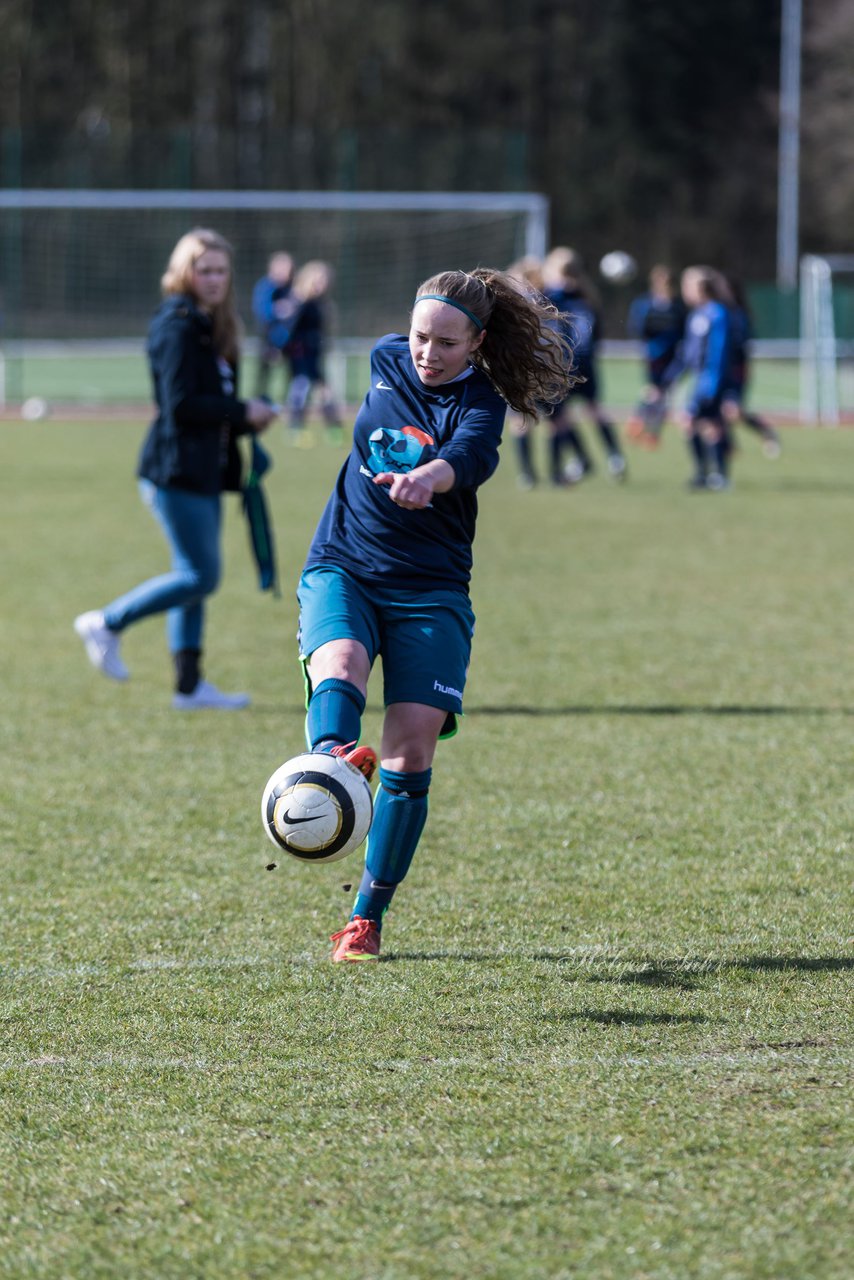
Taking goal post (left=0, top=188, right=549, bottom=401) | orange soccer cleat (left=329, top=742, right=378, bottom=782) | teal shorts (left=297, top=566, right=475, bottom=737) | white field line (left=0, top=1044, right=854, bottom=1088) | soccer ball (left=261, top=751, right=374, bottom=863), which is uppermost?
goal post (left=0, top=188, right=549, bottom=401)

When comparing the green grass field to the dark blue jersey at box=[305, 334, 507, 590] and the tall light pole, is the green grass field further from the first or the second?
the tall light pole

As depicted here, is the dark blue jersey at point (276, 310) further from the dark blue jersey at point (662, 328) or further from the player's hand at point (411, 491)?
the player's hand at point (411, 491)

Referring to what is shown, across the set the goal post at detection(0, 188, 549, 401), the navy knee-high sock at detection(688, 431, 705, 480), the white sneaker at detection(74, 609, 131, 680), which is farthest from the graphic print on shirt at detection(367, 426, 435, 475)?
the goal post at detection(0, 188, 549, 401)

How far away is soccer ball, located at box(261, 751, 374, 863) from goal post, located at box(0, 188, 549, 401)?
2423cm

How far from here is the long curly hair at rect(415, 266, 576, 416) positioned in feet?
14.9

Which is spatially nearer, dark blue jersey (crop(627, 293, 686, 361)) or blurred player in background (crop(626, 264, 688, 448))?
blurred player in background (crop(626, 264, 688, 448))

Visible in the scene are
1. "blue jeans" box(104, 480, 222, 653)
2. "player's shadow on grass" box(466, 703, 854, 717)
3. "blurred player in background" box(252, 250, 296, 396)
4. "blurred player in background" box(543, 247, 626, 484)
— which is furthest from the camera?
"blurred player in background" box(252, 250, 296, 396)

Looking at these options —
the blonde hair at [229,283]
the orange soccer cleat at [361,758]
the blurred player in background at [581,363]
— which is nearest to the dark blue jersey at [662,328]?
the blurred player in background at [581,363]

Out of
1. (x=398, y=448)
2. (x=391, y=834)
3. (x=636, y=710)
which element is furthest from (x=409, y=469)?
(x=636, y=710)

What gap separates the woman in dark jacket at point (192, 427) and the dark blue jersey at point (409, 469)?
2.67 metres

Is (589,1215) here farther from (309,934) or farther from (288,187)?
(288,187)

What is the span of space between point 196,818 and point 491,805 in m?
1.07

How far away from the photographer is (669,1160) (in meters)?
3.29

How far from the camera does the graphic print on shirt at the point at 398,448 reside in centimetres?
444
